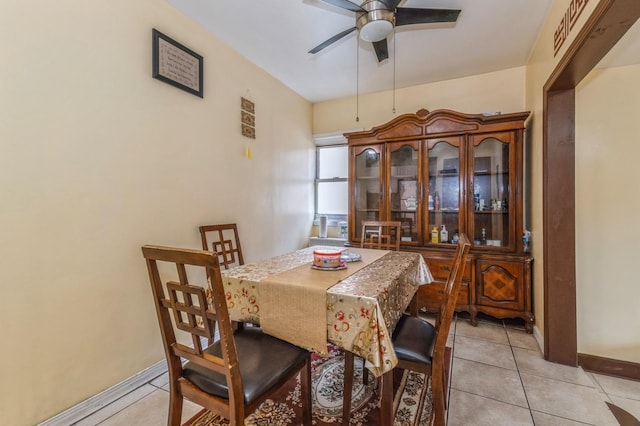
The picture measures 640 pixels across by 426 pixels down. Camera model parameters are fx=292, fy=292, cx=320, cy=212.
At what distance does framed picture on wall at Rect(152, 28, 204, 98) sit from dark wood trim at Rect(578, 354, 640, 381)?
357cm

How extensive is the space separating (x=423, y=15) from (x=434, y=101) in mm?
1727

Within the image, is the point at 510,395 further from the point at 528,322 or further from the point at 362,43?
the point at 362,43

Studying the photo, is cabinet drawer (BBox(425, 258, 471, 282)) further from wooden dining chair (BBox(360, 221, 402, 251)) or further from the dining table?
the dining table

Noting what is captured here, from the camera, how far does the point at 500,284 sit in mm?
2725

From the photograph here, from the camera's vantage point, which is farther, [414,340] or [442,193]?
[442,193]

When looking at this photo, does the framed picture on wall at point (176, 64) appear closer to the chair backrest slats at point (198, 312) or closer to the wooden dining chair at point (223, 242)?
the wooden dining chair at point (223, 242)

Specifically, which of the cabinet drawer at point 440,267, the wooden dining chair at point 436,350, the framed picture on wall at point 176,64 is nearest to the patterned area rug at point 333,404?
the wooden dining chair at point 436,350

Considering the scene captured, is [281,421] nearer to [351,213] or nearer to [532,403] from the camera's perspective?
[532,403]

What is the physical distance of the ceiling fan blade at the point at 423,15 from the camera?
69.6 inches

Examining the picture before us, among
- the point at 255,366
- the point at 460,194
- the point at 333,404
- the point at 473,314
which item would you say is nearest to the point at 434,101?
the point at 460,194

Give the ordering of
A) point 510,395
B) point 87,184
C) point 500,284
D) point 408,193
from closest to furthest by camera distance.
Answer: point 87,184 → point 510,395 → point 500,284 → point 408,193

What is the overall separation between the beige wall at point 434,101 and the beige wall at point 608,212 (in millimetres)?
908

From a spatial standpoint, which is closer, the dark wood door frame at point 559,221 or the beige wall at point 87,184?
the beige wall at point 87,184

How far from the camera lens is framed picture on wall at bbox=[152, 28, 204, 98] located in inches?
78.6
